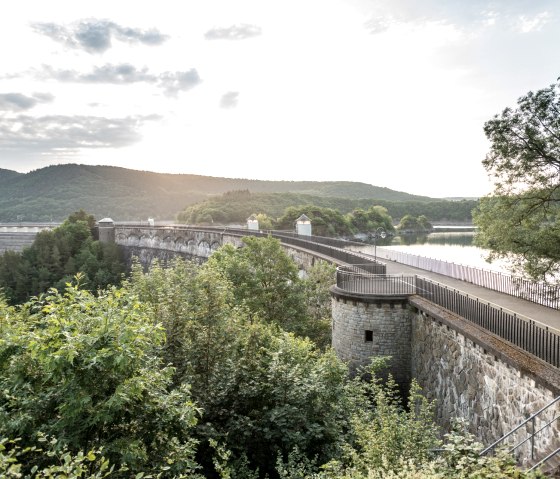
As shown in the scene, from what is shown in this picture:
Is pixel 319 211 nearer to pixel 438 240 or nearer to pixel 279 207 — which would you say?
pixel 438 240

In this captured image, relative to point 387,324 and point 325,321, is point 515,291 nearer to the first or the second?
point 387,324

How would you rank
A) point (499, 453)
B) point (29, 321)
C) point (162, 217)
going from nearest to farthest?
point (499, 453) → point (29, 321) → point (162, 217)

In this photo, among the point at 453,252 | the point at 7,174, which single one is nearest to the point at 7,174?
the point at 7,174

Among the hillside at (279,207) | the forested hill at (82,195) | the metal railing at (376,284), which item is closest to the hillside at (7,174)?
the forested hill at (82,195)

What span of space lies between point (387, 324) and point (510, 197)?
739 cm

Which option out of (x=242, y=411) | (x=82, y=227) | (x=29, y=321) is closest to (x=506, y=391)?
(x=242, y=411)

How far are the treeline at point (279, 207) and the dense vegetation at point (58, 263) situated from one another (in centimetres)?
3194

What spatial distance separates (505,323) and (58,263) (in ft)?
225

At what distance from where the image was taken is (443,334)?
13.3 metres

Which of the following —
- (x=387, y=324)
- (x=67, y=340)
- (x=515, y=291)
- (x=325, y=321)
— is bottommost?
(x=325, y=321)

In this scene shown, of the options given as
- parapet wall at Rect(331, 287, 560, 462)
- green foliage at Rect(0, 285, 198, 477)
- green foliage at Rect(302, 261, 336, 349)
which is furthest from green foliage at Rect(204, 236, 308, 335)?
green foliage at Rect(0, 285, 198, 477)

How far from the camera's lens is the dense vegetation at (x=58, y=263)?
6306 centimetres

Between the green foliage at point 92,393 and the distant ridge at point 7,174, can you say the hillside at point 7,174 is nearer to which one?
the distant ridge at point 7,174

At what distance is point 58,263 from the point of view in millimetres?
66688
